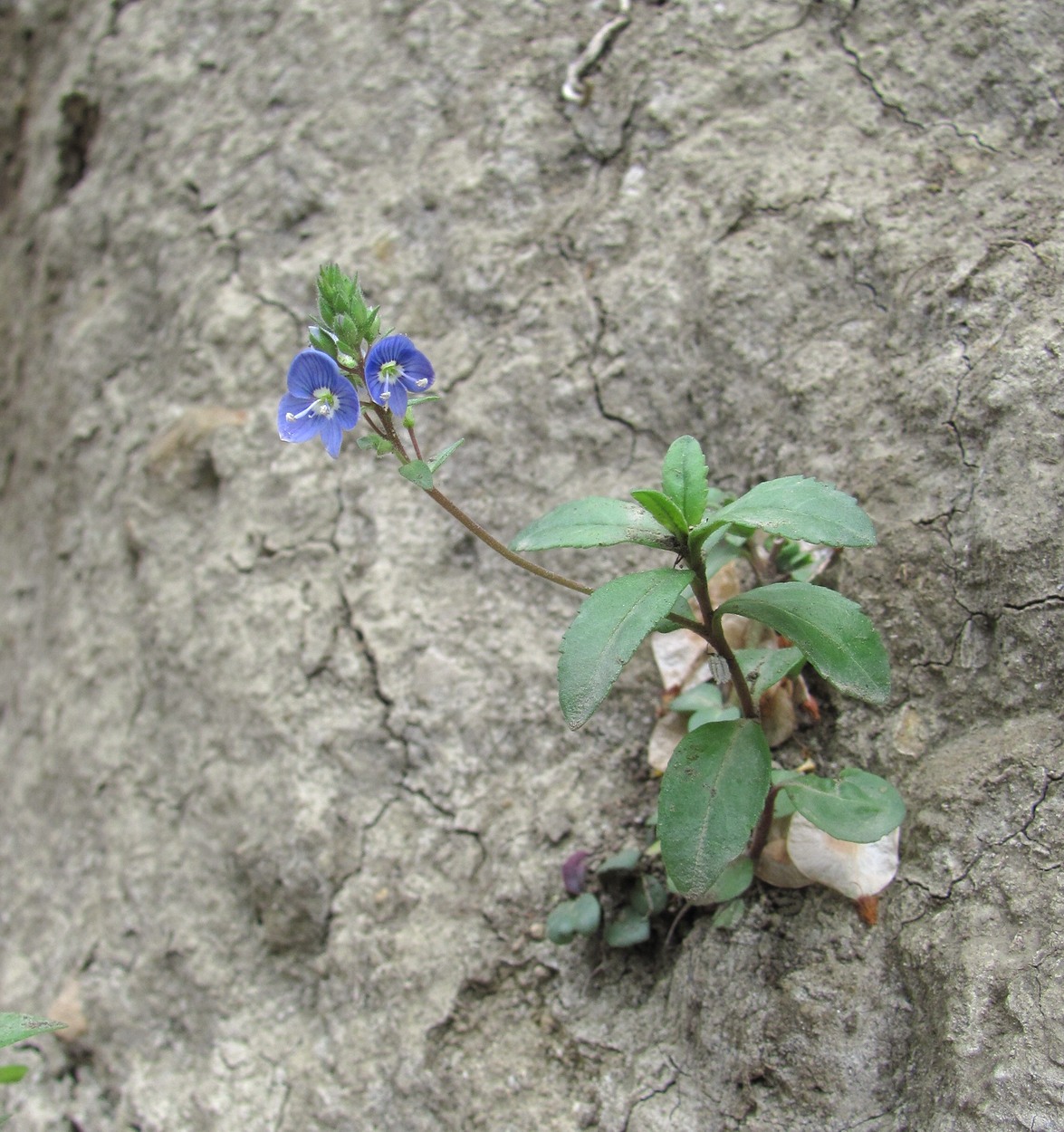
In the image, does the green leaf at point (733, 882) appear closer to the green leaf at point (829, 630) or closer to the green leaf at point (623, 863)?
the green leaf at point (623, 863)

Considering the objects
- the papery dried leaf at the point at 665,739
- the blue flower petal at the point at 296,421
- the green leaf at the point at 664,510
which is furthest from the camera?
the papery dried leaf at the point at 665,739

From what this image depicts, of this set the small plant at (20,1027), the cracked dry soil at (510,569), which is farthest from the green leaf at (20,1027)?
the cracked dry soil at (510,569)

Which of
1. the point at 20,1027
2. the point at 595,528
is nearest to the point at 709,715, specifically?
the point at 595,528

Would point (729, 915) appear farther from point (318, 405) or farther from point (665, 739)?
point (318, 405)

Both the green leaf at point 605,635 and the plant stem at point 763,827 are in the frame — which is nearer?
the green leaf at point 605,635

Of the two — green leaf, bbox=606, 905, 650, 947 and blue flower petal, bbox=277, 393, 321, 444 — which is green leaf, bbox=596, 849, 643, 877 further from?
blue flower petal, bbox=277, 393, 321, 444

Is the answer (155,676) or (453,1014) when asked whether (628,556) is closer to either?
(453,1014)
